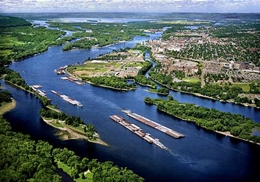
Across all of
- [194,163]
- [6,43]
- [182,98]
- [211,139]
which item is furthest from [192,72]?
[6,43]

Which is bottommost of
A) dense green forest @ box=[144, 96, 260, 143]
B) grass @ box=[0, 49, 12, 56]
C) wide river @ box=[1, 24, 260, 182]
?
wide river @ box=[1, 24, 260, 182]

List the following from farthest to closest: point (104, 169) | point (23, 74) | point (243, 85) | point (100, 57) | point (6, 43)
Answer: point (6, 43) < point (100, 57) < point (23, 74) < point (243, 85) < point (104, 169)

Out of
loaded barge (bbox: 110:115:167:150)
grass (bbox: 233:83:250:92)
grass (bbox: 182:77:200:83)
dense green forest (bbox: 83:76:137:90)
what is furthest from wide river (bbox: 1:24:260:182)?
grass (bbox: 233:83:250:92)

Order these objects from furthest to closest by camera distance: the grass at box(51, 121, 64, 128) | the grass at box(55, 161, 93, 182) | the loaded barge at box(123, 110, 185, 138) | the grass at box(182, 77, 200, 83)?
1. the grass at box(182, 77, 200, 83)
2. the grass at box(51, 121, 64, 128)
3. the loaded barge at box(123, 110, 185, 138)
4. the grass at box(55, 161, 93, 182)

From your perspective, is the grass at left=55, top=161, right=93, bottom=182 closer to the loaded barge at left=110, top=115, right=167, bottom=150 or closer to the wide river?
the wide river

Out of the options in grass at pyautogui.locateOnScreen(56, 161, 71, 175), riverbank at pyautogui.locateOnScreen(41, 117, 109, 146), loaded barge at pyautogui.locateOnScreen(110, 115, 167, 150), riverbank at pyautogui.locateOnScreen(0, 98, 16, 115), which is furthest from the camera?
riverbank at pyautogui.locateOnScreen(0, 98, 16, 115)

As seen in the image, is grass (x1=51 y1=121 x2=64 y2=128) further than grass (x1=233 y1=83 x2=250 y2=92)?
No

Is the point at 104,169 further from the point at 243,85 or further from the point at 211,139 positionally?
the point at 243,85
